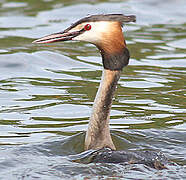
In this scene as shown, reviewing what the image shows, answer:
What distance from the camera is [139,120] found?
8.90m

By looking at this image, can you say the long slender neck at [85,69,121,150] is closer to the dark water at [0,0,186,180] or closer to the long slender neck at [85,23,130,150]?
the long slender neck at [85,23,130,150]

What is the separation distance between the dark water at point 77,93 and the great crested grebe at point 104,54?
14.8 inches

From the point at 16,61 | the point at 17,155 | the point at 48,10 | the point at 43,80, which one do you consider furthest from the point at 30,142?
the point at 48,10

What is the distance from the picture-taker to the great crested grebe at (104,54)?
7.06 meters

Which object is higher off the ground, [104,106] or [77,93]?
[104,106]

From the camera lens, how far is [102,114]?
728 cm

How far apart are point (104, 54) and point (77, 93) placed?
3141 millimetres

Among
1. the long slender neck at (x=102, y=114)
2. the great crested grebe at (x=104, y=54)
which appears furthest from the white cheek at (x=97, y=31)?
the long slender neck at (x=102, y=114)

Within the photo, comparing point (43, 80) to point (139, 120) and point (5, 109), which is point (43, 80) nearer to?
point (5, 109)

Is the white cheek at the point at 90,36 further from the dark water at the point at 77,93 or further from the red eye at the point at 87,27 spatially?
the dark water at the point at 77,93

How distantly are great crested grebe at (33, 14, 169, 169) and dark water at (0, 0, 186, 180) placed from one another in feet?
1.23

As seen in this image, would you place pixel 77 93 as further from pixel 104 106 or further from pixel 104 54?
pixel 104 54

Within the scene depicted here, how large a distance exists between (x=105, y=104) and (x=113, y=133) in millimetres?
880

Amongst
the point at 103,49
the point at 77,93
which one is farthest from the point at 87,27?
the point at 77,93
